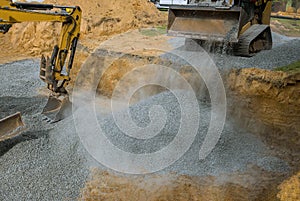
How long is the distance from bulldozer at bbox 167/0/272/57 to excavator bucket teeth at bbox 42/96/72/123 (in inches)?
137

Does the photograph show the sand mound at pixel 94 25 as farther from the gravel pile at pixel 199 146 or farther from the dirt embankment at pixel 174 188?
the dirt embankment at pixel 174 188

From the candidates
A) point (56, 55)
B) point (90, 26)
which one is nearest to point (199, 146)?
point (56, 55)

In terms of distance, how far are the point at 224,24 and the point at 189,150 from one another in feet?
12.5

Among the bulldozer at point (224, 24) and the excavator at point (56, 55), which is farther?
the bulldozer at point (224, 24)

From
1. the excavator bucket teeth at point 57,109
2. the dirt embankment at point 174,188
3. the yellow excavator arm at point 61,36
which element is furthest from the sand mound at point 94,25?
the dirt embankment at point 174,188

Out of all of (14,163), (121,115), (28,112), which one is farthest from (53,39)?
(14,163)

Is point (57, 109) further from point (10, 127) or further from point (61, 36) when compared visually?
point (61, 36)

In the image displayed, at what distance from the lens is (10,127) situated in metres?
5.41

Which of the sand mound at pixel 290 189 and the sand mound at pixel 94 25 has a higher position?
the sand mound at pixel 94 25

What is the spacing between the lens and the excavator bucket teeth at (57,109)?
6.08 meters

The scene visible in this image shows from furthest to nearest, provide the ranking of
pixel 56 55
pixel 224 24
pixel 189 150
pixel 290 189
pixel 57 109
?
pixel 224 24, pixel 57 109, pixel 56 55, pixel 189 150, pixel 290 189

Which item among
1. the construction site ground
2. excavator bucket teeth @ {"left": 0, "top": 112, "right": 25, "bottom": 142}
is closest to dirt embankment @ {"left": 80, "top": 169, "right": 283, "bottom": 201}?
the construction site ground

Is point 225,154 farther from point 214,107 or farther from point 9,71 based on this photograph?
point 9,71

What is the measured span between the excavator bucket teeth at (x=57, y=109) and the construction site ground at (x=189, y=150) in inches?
5.9
